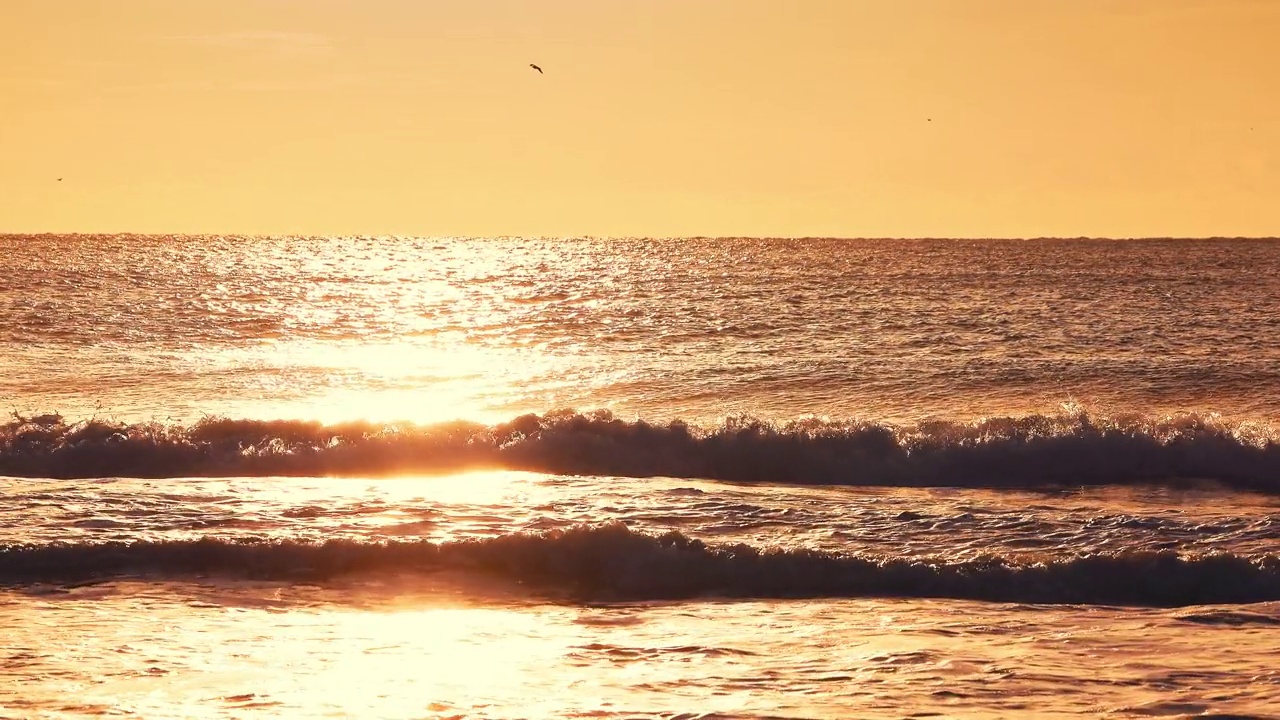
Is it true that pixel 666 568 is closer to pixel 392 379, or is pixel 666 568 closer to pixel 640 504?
pixel 640 504

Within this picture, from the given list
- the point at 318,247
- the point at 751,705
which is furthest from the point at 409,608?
the point at 318,247

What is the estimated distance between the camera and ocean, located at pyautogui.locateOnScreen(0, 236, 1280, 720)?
9.61 m

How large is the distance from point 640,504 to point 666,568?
313 cm

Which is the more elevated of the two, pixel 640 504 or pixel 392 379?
pixel 392 379

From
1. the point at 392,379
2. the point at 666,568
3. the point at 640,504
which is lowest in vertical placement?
the point at 666,568

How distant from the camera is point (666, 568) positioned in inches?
542

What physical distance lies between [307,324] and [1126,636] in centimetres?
3035

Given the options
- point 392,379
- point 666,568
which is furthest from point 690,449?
point 392,379

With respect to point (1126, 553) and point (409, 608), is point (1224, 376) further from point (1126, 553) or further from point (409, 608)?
point (409, 608)

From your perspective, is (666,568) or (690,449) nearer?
(666,568)

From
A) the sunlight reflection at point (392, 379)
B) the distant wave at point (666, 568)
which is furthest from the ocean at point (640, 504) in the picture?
the sunlight reflection at point (392, 379)

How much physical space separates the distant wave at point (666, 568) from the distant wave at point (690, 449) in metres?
6.64

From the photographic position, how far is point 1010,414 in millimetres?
24266

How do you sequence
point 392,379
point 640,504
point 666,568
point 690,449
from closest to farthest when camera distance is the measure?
point 666,568 < point 640,504 < point 690,449 < point 392,379
